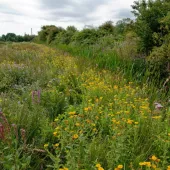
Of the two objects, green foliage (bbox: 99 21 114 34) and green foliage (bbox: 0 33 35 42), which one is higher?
green foliage (bbox: 0 33 35 42)

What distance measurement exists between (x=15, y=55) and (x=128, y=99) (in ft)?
23.4

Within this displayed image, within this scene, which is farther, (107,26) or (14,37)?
(14,37)

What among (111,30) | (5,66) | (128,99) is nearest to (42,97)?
(128,99)

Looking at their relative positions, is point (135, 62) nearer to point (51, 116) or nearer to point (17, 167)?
point (51, 116)

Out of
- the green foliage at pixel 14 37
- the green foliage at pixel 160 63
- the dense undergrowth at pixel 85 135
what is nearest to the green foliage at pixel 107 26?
the green foliage at pixel 160 63

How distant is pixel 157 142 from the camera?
88.9 inches

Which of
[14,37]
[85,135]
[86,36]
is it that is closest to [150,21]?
[85,135]

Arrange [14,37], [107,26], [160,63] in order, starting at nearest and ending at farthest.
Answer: [160,63] → [107,26] → [14,37]

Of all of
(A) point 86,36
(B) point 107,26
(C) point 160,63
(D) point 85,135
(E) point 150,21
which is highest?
(B) point 107,26

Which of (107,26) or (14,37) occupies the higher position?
(14,37)

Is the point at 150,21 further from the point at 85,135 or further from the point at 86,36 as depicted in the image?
the point at 86,36

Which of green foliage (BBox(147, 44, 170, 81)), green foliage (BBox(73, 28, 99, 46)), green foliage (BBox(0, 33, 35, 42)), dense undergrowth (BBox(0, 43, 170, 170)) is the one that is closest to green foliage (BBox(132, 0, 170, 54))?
green foliage (BBox(147, 44, 170, 81))

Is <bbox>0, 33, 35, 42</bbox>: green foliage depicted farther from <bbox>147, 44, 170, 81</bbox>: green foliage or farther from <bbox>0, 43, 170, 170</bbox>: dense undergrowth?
<bbox>0, 43, 170, 170</bbox>: dense undergrowth

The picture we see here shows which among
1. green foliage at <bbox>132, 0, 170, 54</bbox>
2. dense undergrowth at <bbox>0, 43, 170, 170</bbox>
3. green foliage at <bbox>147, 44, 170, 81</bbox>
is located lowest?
dense undergrowth at <bbox>0, 43, 170, 170</bbox>
